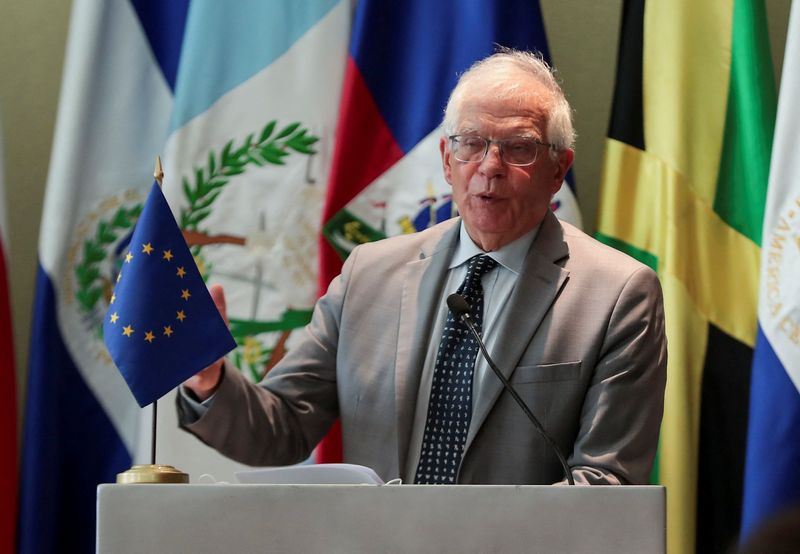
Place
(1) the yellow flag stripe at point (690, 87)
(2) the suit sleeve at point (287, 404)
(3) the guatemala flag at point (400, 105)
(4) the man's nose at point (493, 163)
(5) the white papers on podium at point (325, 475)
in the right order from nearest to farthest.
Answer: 1. (5) the white papers on podium at point (325, 475)
2. (2) the suit sleeve at point (287, 404)
3. (4) the man's nose at point (493, 163)
4. (1) the yellow flag stripe at point (690, 87)
5. (3) the guatemala flag at point (400, 105)

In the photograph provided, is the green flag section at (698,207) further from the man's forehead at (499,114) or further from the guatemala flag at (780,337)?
the man's forehead at (499,114)

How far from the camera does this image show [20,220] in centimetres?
391

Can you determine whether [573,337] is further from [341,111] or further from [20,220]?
[20,220]

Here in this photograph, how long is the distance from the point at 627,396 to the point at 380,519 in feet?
3.17

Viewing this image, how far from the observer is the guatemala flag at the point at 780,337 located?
3.20m

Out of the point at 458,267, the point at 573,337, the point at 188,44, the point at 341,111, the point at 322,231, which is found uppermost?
the point at 188,44

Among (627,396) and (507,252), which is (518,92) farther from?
(627,396)

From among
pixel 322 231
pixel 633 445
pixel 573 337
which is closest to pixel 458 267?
pixel 573 337

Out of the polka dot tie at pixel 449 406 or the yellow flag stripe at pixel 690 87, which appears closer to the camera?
the polka dot tie at pixel 449 406

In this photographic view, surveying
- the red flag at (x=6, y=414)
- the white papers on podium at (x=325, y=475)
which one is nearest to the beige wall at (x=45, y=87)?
the red flag at (x=6, y=414)

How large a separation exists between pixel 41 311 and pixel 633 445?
2.03 metres

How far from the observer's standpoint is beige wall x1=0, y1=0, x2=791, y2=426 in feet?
12.4

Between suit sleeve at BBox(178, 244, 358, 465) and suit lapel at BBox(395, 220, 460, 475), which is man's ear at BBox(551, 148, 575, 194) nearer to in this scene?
suit lapel at BBox(395, 220, 460, 475)

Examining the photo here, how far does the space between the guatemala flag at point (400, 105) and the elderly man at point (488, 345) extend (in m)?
0.83
